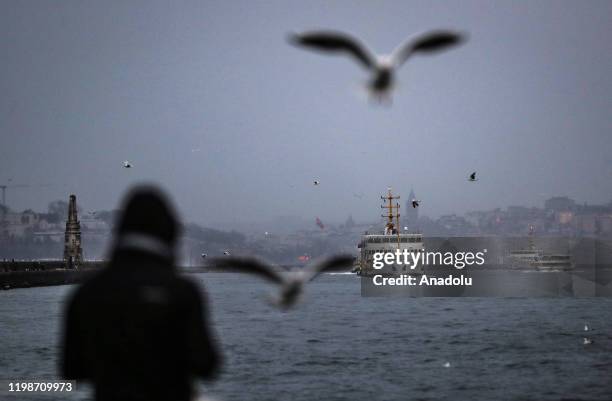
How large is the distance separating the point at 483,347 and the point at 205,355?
132 ft

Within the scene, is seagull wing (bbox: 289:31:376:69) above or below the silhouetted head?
above

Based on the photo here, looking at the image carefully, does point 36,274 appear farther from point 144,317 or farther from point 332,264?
point 144,317

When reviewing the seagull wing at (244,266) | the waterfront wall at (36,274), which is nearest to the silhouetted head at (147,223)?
the seagull wing at (244,266)

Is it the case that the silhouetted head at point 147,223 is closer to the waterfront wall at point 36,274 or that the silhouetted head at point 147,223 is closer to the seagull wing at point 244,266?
the seagull wing at point 244,266

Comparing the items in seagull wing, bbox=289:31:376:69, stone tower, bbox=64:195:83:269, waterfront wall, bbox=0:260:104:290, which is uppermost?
seagull wing, bbox=289:31:376:69

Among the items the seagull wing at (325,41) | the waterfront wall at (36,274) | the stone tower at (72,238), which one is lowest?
the waterfront wall at (36,274)

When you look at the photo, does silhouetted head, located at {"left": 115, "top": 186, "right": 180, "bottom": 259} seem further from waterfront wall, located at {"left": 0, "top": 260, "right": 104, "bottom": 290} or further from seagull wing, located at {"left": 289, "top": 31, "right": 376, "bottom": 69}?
waterfront wall, located at {"left": 0, "top": 260, "right": 104, "bottom": 290}

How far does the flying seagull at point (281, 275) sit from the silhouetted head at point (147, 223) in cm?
41

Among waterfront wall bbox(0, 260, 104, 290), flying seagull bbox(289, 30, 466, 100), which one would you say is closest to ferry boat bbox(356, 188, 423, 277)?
waterfront wall bbox(0, 260, 104, 290)

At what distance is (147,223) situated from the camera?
4.20 metres

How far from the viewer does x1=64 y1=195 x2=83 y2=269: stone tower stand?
157 m

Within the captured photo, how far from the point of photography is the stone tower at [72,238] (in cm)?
15700

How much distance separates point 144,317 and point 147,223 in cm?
42

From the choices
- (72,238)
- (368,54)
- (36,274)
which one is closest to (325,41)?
(368,54)
